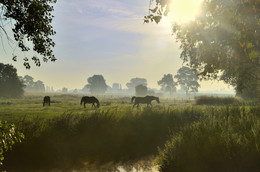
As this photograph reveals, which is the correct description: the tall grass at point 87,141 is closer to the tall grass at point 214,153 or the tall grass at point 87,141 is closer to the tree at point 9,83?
the tall grass at point 214,153

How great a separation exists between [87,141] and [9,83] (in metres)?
56.6

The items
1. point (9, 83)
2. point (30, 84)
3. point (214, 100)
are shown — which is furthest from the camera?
point (30, 84)

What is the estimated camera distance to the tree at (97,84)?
143m

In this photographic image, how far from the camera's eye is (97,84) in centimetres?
14425

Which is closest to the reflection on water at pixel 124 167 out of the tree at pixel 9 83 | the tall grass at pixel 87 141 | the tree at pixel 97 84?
the tall grass at pixel 87 141

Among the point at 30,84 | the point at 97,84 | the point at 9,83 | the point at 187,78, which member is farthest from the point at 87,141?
the point at 30,84

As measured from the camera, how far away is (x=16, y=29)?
6.78 meters

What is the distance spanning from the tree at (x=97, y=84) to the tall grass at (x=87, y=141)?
438 feet

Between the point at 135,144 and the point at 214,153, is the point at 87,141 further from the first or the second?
the point at 214,153

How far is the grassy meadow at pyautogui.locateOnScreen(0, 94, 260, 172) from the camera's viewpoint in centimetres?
563

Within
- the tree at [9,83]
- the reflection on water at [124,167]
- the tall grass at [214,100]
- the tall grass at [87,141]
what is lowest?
the reflection on water at [124,167]

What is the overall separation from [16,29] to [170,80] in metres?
117

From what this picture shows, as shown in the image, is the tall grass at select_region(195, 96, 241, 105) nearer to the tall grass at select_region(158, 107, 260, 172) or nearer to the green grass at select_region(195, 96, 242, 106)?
the green grass at select_region(195, 96, 242, 106)

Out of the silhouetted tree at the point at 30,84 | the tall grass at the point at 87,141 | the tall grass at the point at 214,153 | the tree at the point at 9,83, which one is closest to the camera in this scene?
the tall grass at the point at 214,153
